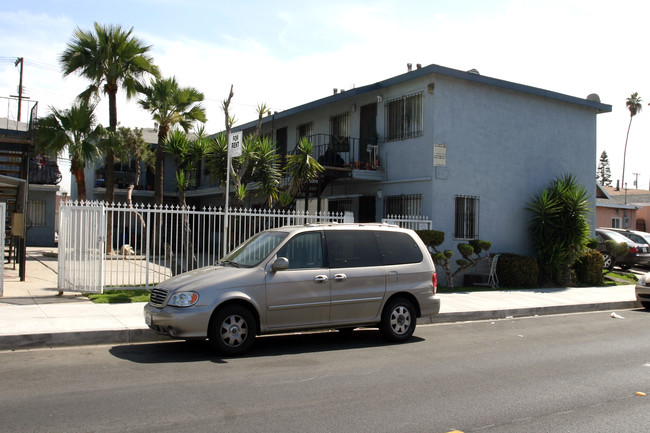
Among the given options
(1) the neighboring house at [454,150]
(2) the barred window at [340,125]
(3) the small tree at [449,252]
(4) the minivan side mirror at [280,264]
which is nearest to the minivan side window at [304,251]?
(4) the minivan side mirror at [280,264]

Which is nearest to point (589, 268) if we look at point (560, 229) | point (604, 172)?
point (560, 229)

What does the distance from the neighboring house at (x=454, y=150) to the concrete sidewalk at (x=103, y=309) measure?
281 centimetres

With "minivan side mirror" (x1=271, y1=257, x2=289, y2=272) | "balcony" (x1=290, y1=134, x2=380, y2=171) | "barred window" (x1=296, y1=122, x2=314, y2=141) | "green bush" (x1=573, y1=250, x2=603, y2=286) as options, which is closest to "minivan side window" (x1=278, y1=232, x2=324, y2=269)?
"minivan side mirror" (x1=271, y1=257, x2=289, y2=272)

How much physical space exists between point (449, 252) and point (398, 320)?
6.24 meters

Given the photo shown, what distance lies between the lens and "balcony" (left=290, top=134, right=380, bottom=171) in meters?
17.5

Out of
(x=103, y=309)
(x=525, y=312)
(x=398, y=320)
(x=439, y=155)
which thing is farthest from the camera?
(x=439, y=155)

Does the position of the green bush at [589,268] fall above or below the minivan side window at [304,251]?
below

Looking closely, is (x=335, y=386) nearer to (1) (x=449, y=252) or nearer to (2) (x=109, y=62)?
(1) (x=449, y=252)

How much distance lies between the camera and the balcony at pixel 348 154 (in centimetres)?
1753

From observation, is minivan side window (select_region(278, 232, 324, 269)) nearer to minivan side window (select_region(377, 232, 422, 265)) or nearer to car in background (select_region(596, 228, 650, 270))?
minivan side window (select_region(377, 232, 422, 265))

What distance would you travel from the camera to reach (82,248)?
37.6 ft

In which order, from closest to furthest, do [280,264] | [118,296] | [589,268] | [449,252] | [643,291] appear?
[280,264], [118,296], [643,291], [449,252], [589,268]

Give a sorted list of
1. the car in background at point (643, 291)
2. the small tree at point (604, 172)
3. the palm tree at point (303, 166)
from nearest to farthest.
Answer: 1. the car in background at point (643, 291)
2. the palm tree at point (303, 166)
3. the small tree at point (604, 172)

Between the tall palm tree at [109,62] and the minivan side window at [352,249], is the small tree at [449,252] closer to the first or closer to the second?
the minivan side window at [352,249]
